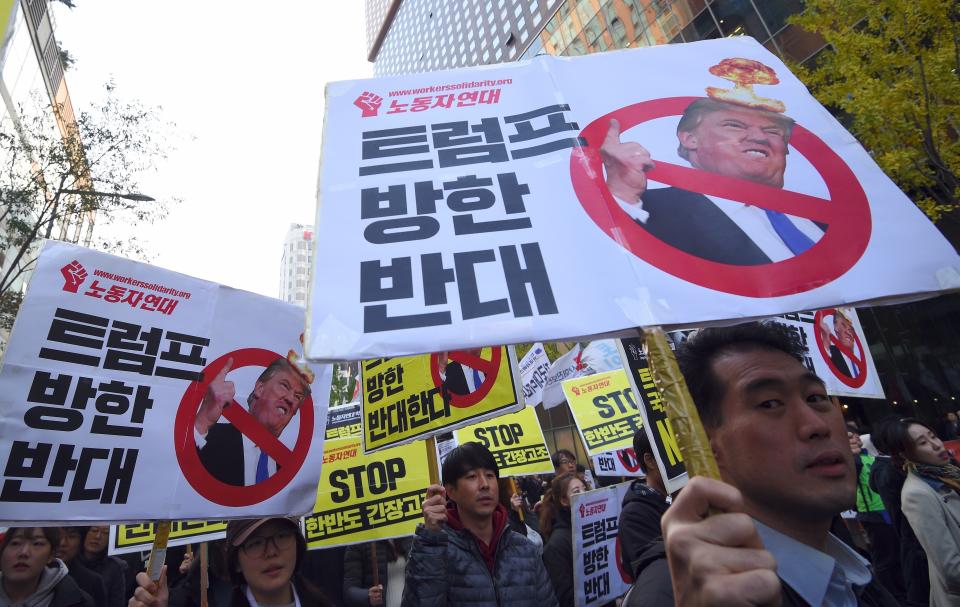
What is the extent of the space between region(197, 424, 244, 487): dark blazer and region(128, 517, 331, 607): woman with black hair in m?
0.31

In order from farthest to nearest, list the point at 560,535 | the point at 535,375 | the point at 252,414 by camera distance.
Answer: the point at 535,375
the point at 560,535
the point at 252,414

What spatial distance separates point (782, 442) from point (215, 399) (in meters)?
2.80

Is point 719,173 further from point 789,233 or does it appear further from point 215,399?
point 215,399

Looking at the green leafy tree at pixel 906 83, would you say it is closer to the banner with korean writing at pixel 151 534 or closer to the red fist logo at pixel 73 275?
the red fist logo at pixel 73 275

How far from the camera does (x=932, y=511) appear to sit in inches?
129

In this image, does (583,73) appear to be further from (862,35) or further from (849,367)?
(862,35)

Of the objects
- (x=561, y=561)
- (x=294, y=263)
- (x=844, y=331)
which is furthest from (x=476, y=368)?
(x=294, y=263)

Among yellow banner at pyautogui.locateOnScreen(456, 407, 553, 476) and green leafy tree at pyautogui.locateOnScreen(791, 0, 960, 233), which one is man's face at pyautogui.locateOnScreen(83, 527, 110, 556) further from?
green leafy tree at pyautogui.locateOnScreen(791, 0, 960, 233)

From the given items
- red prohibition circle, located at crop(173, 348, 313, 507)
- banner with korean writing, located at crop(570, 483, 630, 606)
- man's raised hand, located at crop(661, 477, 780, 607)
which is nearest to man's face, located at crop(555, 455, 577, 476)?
banner with korean writing, located at crop(570, 483, 630, 606)

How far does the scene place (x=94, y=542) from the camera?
190 inches

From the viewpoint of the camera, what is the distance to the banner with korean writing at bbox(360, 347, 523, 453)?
362cm

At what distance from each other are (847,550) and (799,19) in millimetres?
10188

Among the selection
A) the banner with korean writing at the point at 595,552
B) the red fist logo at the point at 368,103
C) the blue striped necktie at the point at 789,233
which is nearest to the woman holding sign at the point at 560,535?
the banner with korean writing at the point at 595,552

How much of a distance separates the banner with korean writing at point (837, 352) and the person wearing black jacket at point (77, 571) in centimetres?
619
